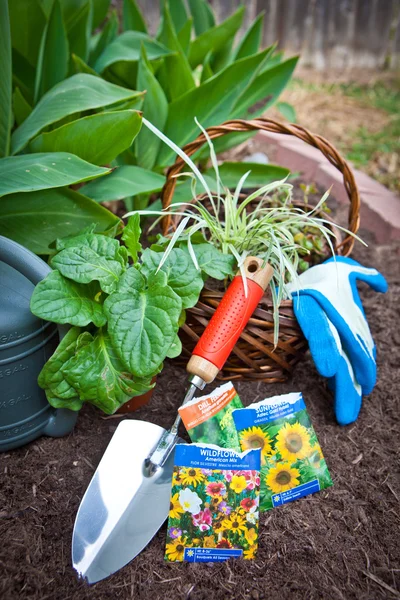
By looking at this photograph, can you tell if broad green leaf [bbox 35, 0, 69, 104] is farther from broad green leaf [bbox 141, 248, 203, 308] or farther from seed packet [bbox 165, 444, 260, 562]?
seed packet [bbox 165, 444, 260, 562]

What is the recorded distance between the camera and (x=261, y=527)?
1.10 metres

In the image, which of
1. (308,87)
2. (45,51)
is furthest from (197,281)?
(308,87)

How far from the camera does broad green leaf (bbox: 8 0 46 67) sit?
1653mm

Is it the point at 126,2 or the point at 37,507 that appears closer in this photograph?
the point at 37,507

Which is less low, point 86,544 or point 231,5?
point 231,5

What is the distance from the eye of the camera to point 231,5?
171 inches

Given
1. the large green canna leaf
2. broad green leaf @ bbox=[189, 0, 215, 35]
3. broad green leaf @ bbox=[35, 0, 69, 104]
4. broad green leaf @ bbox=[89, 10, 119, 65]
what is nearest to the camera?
the large green canna leaf

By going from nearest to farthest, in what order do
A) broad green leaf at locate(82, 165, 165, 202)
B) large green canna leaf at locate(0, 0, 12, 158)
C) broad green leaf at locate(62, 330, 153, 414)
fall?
broad green leaf at locate(62, 330, 153, 414) → large green canna leaf at locate(0, 0, 12, 158) → broad green leaf at locate(82, 165, 165, 202)

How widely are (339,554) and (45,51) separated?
5.33ft

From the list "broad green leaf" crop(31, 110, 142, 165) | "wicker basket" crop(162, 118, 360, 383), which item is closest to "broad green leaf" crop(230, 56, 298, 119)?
"wicker basket" crop(162, 118, 360, 383)

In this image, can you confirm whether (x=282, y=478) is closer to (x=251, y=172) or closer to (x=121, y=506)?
(x=121, y=506)

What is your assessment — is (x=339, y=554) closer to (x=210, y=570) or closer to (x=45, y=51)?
(x=210, y=570)

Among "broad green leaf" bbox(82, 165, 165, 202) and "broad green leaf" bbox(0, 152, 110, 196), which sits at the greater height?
"broad green leaf" bbox(0, 152, 110, 196)

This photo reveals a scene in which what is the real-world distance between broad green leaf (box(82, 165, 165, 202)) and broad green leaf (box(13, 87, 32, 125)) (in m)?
0.37
